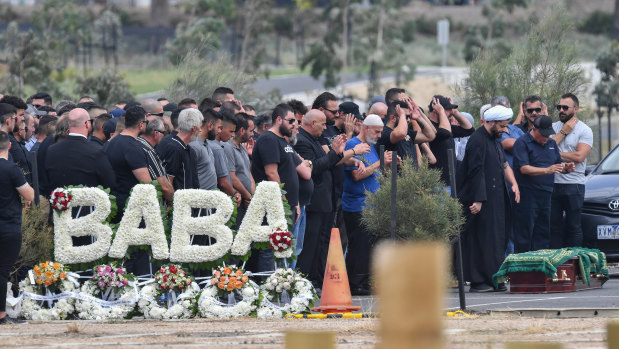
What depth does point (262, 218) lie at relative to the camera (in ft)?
43.0

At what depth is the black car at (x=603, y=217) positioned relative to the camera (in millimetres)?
16438

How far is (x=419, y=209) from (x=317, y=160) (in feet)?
8.30

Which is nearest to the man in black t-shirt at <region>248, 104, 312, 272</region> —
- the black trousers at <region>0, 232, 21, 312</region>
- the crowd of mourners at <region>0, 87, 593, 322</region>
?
the crowd of mourners at <region>0, 87, 593, 322</region>

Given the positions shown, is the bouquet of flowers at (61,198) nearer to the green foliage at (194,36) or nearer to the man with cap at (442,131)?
the man with cap at (442,131)

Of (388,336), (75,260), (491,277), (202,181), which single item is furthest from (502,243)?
(388,336)

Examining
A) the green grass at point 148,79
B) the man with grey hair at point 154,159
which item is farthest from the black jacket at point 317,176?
the green grass at point 148,79

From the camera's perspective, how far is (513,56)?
2255 cm

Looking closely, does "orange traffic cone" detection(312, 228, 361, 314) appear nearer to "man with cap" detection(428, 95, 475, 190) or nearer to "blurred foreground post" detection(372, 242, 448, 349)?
"man with cap" detection(428, 95, 475, 190)

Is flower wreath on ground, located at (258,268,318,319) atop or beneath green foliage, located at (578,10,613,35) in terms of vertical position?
beneath

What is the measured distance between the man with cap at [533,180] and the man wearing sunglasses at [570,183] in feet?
1.36

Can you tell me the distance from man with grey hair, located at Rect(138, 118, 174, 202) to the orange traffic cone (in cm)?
180

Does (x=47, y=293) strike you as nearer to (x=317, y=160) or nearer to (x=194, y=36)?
(x=317, y=160)

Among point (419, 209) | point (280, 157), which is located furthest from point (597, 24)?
point (419, 209)

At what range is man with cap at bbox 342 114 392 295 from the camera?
14.6 m
